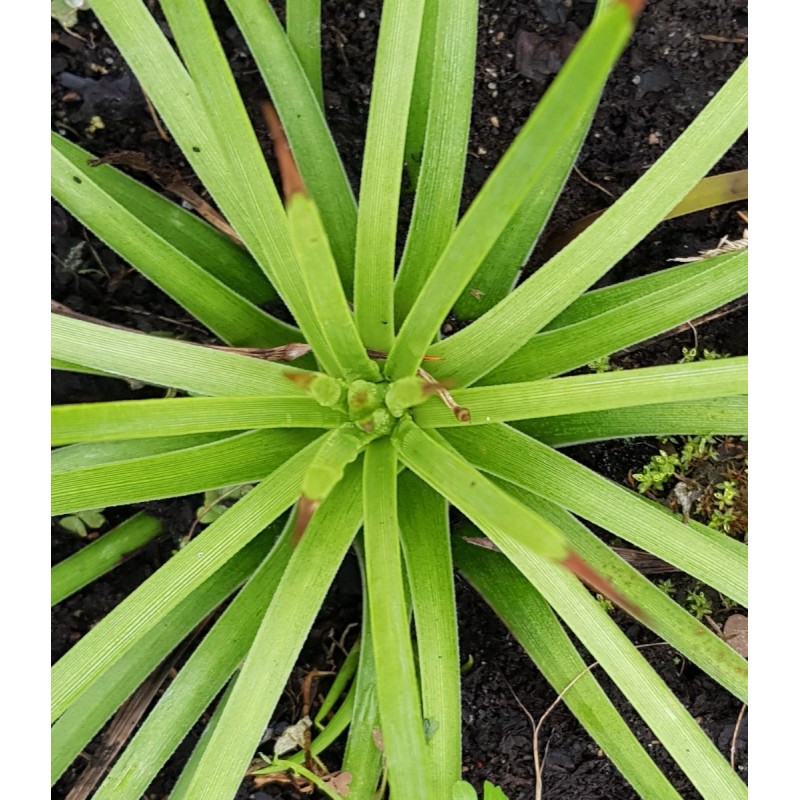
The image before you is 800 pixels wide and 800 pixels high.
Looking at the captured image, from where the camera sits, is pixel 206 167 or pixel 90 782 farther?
pixel 90 782

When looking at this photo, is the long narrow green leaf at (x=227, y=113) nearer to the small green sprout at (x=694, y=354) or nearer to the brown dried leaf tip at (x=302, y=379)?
the brown dried leaf tip at (x=302, y=379)

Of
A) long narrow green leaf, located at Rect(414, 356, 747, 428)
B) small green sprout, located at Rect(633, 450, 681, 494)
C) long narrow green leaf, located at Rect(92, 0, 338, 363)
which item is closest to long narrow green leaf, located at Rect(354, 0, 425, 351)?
long narrow green leaf, located at Rect(92, 0, 338, 363)

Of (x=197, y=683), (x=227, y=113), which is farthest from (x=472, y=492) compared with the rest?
(x=197, y=683)

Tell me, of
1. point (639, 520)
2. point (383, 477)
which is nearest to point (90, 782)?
point (383, 477)

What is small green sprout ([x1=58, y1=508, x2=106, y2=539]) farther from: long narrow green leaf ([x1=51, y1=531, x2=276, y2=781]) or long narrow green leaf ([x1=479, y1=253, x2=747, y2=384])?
long narrow green leaf ([x1=479, y1=253, x2=747, y2=384])

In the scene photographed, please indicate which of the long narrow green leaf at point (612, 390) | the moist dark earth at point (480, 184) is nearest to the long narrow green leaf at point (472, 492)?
the long narrow green leaf at point (612, 390)

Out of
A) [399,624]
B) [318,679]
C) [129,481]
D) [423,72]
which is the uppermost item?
[423,72]

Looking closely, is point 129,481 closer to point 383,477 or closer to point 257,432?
point 257,432

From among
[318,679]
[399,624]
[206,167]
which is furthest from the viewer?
[318,679]
